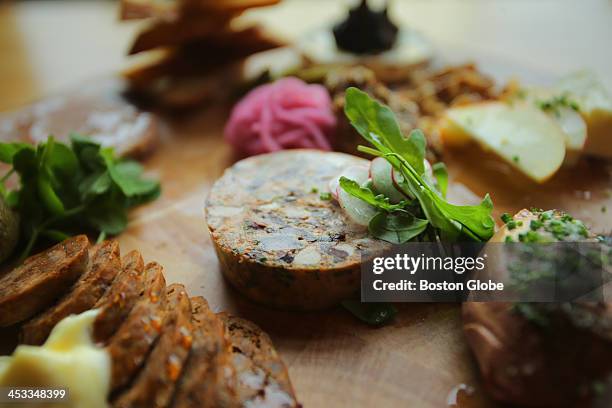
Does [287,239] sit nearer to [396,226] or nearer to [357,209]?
[357,209]

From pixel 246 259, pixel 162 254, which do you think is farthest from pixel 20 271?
pixel 246 259

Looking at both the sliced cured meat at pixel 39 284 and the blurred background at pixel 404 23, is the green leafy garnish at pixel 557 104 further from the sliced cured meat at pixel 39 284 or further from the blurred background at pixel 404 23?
the sliced cured meat at pixel 39 284

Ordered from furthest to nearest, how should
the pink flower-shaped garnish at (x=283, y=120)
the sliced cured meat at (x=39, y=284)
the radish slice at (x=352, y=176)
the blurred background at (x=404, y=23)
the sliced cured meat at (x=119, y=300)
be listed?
the blurred background at (x=404, y=23)
the pink flower-shaped garnish at (x=283, y=120)
the radish slice at (x=352, y=176)
the sliced cured meat at (x=39, y=284)
the sliced cured meat at (x=119, y=300)

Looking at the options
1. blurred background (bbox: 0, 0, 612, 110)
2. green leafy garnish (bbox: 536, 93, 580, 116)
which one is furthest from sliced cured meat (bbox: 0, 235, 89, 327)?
green leafy garnish (bbox: 536, 93, 580, 116)

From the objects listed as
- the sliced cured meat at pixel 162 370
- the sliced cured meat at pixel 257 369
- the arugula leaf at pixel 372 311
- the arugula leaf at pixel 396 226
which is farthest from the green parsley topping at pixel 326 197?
the sliced cured meat at pixel 162 370

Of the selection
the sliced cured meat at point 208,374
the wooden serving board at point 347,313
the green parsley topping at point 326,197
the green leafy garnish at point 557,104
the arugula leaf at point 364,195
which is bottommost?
the wooden serving board at point 347,313

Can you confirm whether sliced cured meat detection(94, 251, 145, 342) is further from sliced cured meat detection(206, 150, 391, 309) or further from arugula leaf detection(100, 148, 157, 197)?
arugula leaf detection(100, 148, 157, 197)
